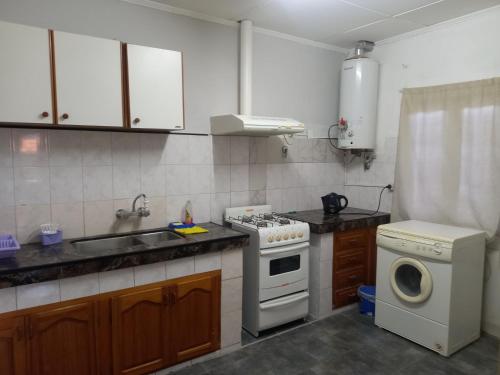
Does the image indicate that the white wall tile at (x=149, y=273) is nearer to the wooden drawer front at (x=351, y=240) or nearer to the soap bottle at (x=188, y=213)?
the soap bottle at (x=188, y=213)

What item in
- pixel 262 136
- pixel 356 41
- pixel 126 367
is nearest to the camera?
pixel 126 367

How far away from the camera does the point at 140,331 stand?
7.09 feet

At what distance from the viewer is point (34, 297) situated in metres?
1.83

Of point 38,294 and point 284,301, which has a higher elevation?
point 38,294

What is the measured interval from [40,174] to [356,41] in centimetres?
312

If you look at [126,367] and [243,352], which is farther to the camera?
[243,352]

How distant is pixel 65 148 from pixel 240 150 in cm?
142

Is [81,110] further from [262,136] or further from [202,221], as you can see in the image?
[262,136]

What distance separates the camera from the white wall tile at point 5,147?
2172 millimetres

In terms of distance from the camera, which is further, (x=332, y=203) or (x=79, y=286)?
(x=332, y=203)

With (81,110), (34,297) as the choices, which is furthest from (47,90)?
(34,297)

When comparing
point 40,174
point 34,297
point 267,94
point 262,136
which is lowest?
point 34,297

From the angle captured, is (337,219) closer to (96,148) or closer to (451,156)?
(451,156)

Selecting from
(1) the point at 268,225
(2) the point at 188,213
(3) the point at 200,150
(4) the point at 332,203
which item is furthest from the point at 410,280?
(3) the point at 200,150
